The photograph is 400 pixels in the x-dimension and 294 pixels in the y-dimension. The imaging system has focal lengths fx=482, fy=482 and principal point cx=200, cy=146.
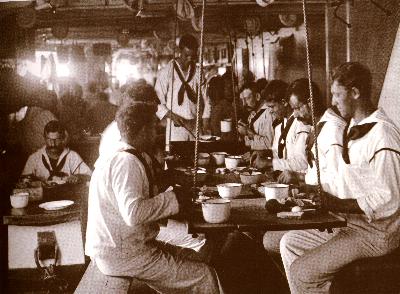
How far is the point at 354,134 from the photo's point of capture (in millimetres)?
3492

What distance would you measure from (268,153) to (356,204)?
10.1ft

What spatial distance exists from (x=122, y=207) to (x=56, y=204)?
201 centimetres

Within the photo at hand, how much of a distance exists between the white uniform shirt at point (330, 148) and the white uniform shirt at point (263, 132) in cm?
350

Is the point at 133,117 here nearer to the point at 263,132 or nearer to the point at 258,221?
the point at 258,221

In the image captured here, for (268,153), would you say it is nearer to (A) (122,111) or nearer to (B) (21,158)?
(A) (122,111)

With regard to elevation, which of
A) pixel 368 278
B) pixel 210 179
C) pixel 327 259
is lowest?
pixel 368 278

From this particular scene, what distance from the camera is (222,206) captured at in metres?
2.97

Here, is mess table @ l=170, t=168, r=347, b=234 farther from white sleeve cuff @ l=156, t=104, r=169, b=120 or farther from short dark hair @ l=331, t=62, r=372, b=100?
white sleeve cuff @ l=156, t=104, r=169, b=120

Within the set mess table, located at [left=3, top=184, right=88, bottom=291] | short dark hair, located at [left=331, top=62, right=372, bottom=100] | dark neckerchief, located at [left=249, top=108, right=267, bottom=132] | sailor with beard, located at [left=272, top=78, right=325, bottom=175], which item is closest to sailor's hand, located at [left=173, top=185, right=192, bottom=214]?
short dark hair, located at [left=331, top=62, right=372, bottom=100]

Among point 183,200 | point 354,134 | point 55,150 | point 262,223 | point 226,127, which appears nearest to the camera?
point 262,223

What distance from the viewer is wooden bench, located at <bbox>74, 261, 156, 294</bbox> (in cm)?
321

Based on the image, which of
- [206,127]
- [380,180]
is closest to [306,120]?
[380,180]

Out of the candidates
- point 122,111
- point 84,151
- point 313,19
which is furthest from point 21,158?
point 313,19

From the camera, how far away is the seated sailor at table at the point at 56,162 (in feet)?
21.6
